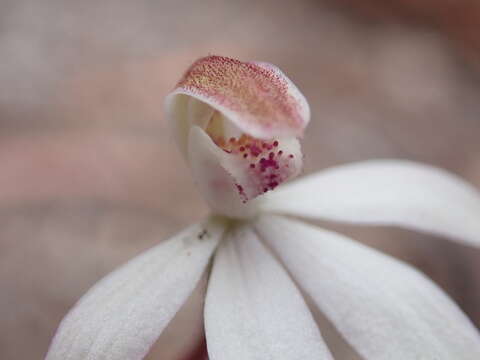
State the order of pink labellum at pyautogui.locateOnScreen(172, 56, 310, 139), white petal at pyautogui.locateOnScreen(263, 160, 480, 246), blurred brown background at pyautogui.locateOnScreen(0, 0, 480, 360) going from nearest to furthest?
pink labellum at pyautogui.locateOnScreen(172, 56, 310, 139) → white petal at pyautogui.locateOnScreen(263, 160, 480, 246) → blurred brown background at pyautogui.locateOnScreen(0, 0, 480, 360)

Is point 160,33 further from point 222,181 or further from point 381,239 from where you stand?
point 222,181

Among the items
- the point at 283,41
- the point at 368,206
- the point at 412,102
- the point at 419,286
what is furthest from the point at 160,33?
the point at 419,286

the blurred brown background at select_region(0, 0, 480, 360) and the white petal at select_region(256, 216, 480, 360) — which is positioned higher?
Result: the blurred brown background at select_region(0, 0, 480, 360)

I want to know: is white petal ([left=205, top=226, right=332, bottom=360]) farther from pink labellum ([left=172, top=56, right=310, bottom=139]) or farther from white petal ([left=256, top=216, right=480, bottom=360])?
pink labellum ([left=172, top=56, right=310, bottom=139])

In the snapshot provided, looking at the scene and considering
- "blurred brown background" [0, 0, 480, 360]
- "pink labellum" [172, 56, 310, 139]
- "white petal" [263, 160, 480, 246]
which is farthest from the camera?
"blurred brown background" [0, 0, 480, 360]

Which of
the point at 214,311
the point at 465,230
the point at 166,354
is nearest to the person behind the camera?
the point at 214,311

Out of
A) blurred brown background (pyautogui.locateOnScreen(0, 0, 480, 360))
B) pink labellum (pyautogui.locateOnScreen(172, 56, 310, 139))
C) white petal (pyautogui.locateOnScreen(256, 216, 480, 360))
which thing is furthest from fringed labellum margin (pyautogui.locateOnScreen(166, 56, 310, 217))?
blurred brown background (pyautogui.locateOnScreen(0, 0, 480, 360))

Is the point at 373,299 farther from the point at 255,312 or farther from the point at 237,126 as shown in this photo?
the point at 237,126

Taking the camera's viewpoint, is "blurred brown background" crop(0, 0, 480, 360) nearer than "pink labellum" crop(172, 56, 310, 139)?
No
